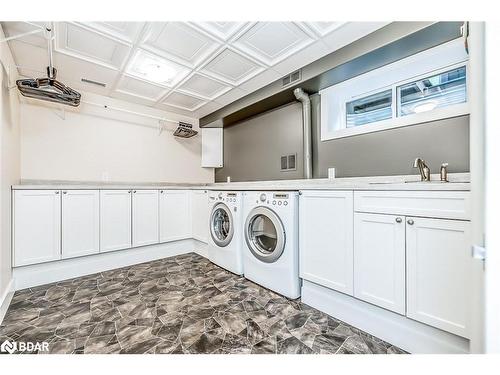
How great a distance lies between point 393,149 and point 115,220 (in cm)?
322

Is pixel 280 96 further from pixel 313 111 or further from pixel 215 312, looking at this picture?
pixel 215 312

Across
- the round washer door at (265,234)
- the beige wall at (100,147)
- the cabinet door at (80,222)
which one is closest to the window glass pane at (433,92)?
the round washer door at (265,234)

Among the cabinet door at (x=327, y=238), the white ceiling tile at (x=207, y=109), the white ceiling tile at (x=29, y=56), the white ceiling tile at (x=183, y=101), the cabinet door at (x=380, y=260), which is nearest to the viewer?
the cabinet door at (x=380, y=260)

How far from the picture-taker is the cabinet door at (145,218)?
2842 mm

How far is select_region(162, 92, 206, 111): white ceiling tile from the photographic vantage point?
3.23m

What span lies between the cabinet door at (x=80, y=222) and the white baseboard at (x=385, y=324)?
7.98 feet

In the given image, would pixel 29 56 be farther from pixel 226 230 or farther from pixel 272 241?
pixel 272 241

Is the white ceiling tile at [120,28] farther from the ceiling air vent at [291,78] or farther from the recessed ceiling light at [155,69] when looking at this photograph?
the ceiling air vent at [291,78]

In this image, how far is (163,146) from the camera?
3801mm

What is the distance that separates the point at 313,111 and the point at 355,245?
1847mm
